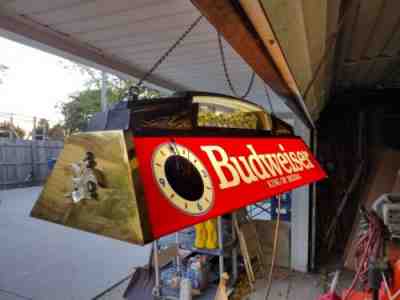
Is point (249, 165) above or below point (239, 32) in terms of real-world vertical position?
below

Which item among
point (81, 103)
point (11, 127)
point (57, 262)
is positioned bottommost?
point (57, 262)

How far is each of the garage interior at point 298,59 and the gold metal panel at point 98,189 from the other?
293 millimetres

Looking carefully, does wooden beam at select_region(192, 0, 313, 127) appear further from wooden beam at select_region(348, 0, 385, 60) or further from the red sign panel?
wooden beam at select_region(348, 0, 385, 60)

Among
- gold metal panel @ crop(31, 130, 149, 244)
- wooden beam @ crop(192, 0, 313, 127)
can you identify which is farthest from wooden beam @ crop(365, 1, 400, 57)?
gold metal panel @ crop(31, 130, 149, 244)

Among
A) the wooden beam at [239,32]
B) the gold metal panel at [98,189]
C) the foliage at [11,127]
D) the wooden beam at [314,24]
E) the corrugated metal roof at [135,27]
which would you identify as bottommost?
the gold metal panel at [98,189]

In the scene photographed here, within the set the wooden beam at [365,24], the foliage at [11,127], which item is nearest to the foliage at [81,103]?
the foliage at [11,127]

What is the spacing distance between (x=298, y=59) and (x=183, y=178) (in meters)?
0.57

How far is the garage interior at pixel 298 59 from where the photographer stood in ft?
2.15

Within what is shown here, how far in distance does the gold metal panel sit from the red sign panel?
0.03 m

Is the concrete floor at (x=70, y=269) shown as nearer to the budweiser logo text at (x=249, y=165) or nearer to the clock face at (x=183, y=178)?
the budweiser logo text at (x=249, y=165)

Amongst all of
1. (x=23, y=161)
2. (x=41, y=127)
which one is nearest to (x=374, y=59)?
(x=23, y=161)

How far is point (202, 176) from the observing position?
2.15 ft

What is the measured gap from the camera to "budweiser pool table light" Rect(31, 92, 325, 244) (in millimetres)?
475

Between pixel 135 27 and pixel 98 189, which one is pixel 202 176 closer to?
pixel 98 189
